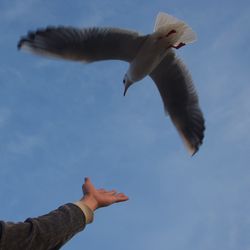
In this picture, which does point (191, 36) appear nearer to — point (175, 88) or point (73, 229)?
point (175, 88)

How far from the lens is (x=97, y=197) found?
Answer: 1945 millimetres

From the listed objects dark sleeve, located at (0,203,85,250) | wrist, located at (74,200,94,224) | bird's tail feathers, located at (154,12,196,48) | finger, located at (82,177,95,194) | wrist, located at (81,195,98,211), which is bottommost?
dark sleeve, located at (0,203,85,250)

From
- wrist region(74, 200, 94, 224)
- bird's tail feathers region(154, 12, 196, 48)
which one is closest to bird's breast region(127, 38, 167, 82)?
bird's tail feathers region(154, 12, 196, 48)

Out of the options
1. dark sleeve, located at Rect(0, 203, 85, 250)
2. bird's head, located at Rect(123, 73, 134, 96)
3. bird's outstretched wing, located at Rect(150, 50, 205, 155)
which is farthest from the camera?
bird's head, located at Rect(123, 73, 134, 96)

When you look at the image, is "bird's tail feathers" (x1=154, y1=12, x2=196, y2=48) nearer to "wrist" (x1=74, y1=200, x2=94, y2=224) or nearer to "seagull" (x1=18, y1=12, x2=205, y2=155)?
"seagull" (x1=18, y1=12, x2=205, y2=155)

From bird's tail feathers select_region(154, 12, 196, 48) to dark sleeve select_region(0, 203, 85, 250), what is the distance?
2994 mm

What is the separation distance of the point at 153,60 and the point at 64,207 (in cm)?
297

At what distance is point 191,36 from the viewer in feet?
15.9

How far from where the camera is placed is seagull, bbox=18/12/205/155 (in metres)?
4.36

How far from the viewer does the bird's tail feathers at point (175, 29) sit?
15.2 ft

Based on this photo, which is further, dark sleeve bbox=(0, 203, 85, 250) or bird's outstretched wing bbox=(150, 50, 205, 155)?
bird's outstretched wing bbox=(150, 50, 205, 155)

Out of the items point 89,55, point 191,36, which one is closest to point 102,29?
point 89,55

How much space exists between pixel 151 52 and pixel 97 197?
2833 millimetres

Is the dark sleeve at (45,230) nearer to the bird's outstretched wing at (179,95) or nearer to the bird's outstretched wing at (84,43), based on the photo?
the bird's outstretched wing at (84,43)
